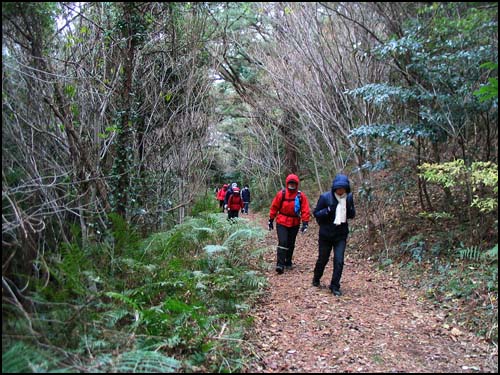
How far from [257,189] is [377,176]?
11.5 metres

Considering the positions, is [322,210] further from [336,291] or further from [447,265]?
[447,265]

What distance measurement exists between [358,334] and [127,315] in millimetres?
2712

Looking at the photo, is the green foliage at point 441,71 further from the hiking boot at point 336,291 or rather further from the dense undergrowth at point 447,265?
the hiking boot at point 336,291

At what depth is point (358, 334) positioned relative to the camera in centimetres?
465

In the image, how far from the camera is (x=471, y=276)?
5.81 m

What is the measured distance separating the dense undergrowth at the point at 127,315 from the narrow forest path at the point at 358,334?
15.3 inches

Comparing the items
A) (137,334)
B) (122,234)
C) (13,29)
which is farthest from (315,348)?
(13,29)

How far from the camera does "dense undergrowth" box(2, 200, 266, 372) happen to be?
10.1ft

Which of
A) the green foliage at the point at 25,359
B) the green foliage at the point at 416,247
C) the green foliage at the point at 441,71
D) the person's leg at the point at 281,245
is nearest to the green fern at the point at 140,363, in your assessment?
the green foliage at the point at 25,359

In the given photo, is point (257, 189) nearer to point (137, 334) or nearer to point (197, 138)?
point (197, 138)

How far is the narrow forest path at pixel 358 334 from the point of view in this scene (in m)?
3.92

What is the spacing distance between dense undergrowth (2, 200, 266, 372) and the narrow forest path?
1.27ft

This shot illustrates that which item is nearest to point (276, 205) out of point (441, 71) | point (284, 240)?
point (284, 240)

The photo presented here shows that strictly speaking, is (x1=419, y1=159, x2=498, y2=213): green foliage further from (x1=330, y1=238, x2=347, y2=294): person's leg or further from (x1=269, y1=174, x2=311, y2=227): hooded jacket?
(x1=269, y1=174, x2=311, y2=227): hooded jacket
